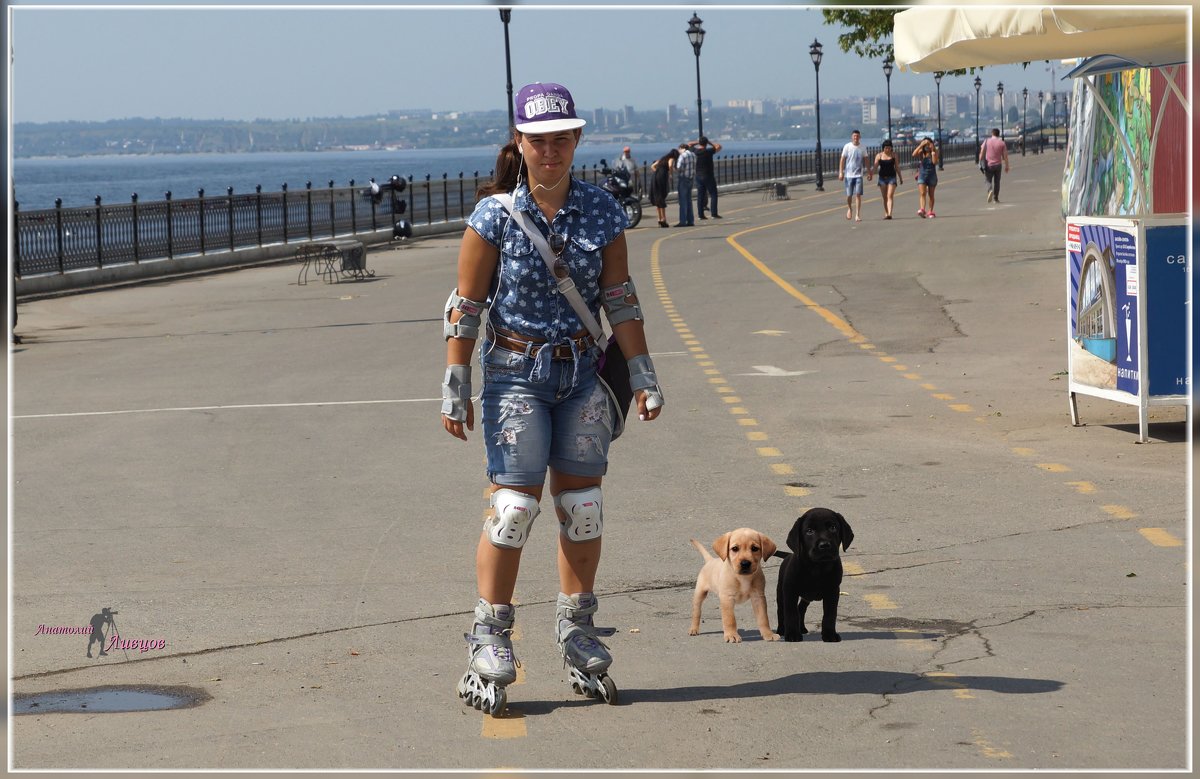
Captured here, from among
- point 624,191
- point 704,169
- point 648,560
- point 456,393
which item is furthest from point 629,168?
point 456,393

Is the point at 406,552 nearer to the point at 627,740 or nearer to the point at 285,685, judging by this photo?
the point at 285,685

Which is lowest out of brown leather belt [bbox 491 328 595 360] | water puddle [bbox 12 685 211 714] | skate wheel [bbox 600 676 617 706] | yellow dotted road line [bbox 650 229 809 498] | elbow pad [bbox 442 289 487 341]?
water puddle [bbox 12 685 211 714]

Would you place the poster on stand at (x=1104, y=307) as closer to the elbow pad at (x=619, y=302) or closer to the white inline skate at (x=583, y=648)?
the elbow pad at (x=619, y=302)

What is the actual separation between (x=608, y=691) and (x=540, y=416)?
923 millimetres

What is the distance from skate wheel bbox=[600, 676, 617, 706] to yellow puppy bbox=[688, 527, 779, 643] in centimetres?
77

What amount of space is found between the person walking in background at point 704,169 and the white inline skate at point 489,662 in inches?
1420

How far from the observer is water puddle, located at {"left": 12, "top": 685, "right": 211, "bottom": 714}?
225 inches

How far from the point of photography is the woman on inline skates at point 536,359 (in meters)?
5.57

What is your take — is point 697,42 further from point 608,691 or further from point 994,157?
point 608,691

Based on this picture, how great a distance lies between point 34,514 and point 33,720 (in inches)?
165

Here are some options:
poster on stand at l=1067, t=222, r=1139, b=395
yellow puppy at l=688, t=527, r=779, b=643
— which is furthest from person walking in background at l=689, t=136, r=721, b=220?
yellow puppy at l=688, t=527, r=779, b=643

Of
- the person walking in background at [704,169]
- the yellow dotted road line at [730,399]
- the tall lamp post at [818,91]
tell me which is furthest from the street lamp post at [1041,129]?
the yellow dotted road line at [730,399]

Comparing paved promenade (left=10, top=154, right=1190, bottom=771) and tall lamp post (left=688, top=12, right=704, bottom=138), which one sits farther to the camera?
tall lamp post (left=688, top=12, right=704, bottom=138)

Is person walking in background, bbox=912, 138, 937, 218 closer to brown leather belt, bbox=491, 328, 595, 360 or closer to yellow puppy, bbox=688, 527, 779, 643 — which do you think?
yellow puppy, bbox=688, 527, 779, 643
